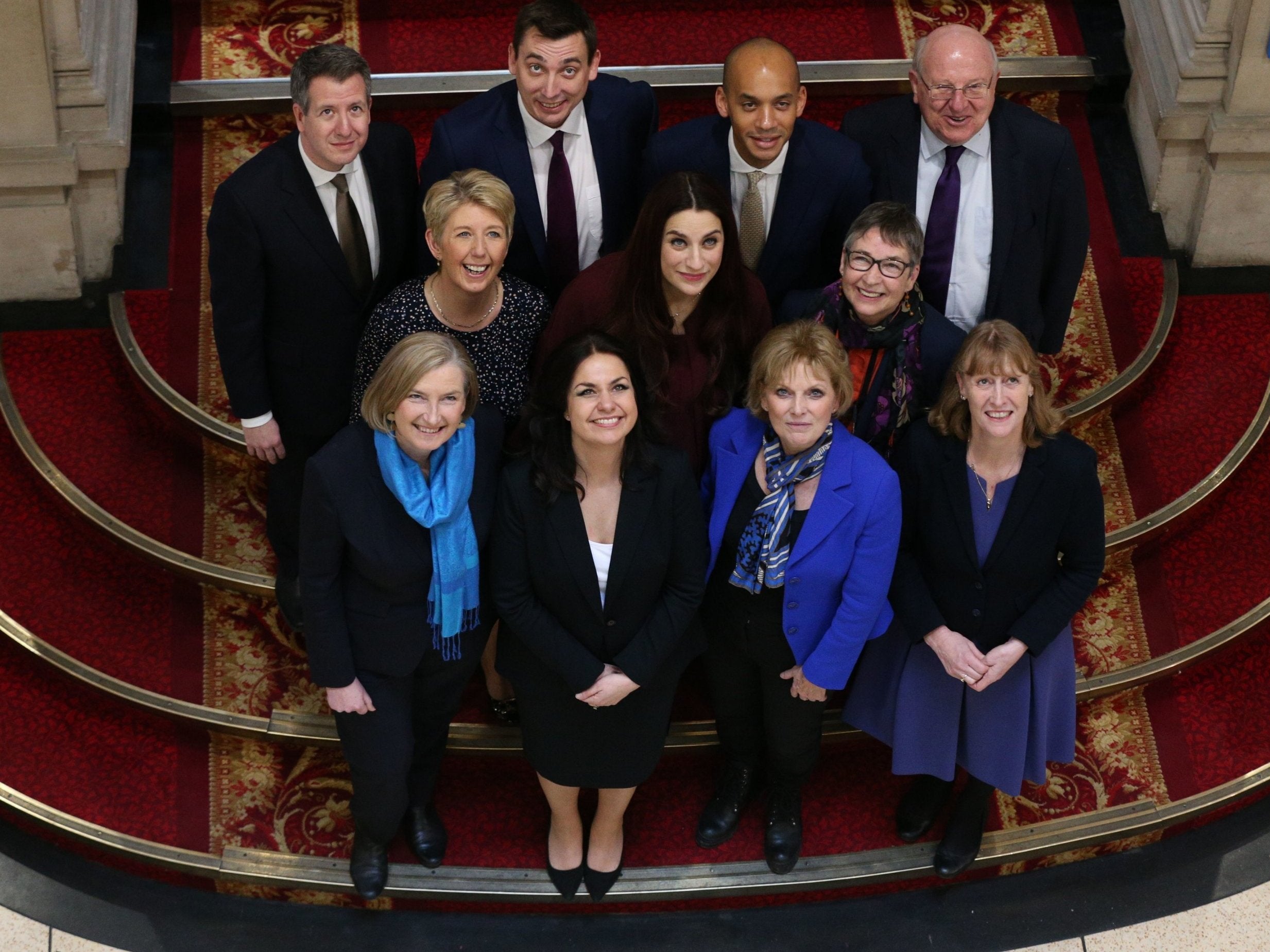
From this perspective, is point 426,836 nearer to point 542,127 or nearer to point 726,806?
point 726,806

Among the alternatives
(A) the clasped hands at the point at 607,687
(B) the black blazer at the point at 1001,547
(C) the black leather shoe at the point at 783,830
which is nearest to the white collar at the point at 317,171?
(A) the clasped hands at the point at 607,687

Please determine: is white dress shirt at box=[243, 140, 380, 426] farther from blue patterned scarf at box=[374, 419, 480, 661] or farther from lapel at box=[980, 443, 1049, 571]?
lapel at box=[980, 443, 1049, 571]

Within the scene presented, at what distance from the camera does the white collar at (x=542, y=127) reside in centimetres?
417

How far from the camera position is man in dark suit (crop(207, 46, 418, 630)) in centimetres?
395

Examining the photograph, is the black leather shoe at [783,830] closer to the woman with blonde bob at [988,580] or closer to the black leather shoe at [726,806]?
the black leather shoe at [726,806]

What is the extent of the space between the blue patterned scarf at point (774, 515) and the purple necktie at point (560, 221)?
2.54ft

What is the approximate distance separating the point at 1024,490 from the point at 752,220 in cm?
99

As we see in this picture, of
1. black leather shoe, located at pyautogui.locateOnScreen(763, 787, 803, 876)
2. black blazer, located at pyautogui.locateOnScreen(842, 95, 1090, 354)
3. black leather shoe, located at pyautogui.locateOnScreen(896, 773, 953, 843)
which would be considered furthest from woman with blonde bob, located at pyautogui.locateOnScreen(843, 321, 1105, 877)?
black blazer, located at pyautogui.locateOnScreen(842, 95, 1090, 354)

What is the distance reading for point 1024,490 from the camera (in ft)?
12.7

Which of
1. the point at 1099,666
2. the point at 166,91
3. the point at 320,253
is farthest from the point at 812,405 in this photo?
the point at 166,91

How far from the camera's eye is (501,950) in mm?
4574

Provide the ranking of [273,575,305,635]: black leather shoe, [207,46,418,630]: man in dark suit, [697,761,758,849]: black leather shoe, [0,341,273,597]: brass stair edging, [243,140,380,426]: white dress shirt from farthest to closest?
[0,341,273,597]: brass stair edging < [273,575,305,635]: black leather shoe < [697,761,758,849]: black leather shoe < [243,140,380,426]: white dress shirt < [207,46,418,630]: man in dark suit

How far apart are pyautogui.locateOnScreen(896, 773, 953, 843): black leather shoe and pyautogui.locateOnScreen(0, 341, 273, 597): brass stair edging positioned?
1900 millimetres

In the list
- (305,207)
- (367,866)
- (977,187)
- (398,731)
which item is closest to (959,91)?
(977,187)
